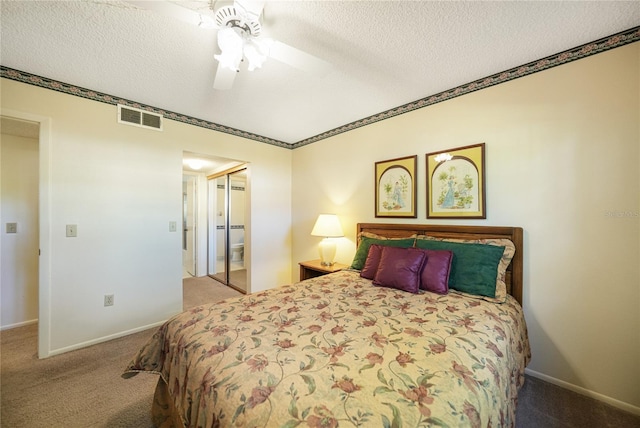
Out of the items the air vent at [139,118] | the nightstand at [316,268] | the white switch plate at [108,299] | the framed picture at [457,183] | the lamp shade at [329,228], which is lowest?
the white switch plate at [108,299]

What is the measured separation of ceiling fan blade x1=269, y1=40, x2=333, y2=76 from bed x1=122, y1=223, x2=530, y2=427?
1.52 metres

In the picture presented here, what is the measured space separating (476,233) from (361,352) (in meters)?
1.64

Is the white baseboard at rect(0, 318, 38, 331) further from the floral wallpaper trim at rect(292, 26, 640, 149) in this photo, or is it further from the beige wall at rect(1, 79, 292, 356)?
the floral wallpaper trim at rect(292, 26, 640, 149)

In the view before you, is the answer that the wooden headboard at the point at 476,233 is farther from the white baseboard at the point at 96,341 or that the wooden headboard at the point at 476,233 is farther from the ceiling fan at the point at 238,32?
the white baseboard at the point at 96,341

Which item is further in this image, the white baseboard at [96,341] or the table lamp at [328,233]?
the table lamp at [328,233]

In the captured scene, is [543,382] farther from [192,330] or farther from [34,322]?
[34,322]

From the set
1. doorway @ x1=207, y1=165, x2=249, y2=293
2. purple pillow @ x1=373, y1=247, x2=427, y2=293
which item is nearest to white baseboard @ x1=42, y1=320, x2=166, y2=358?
doorway @ x1=207, y1=165, x2=249, y2=293

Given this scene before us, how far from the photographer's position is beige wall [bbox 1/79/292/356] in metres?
2.11

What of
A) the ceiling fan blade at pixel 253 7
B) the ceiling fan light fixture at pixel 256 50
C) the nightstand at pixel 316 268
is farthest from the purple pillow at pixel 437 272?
the ceiling fan blade at pixel 253 7

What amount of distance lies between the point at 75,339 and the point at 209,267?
8.71 ft

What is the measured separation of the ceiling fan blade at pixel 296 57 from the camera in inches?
52.7

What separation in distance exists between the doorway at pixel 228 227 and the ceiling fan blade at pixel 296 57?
248 cm

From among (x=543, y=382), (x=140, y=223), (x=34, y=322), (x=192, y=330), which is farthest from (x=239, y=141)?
(x=543, y=382)

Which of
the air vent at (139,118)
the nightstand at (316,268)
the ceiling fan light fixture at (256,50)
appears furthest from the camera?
the nightstand at (316,268)
